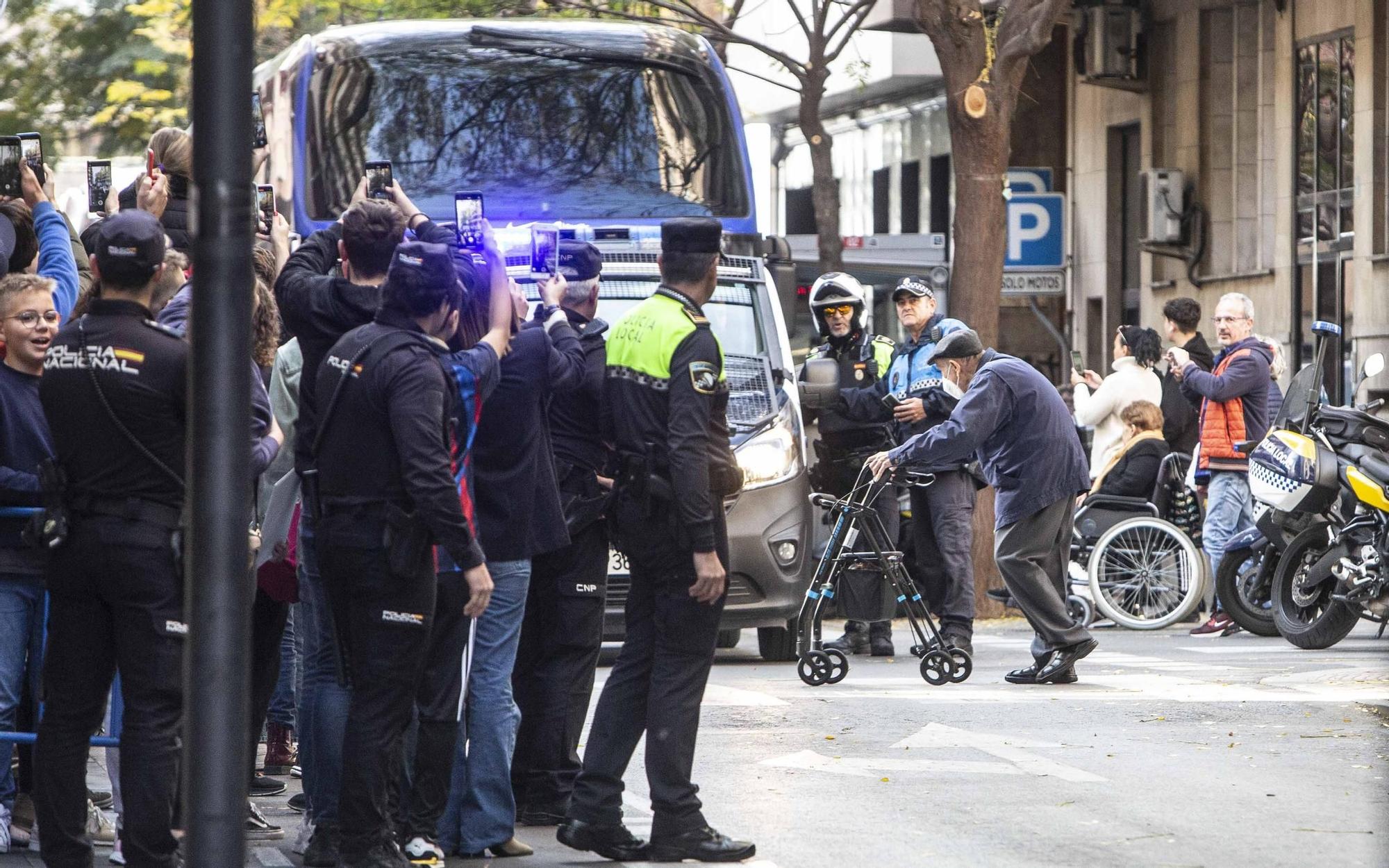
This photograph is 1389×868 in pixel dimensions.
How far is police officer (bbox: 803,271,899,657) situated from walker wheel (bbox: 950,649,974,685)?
146cm

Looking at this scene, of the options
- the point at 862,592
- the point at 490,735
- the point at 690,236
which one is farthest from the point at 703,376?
the point at 862,592

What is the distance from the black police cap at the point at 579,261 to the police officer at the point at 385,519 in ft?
4.60

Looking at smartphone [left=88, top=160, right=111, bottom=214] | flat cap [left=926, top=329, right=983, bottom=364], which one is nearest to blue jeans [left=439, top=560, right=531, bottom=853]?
smartphone [left=88, top=160, right=111, bottom=214]

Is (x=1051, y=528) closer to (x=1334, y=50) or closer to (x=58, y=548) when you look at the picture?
(x=58, y=548)

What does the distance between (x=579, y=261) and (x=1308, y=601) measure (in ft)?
20.5

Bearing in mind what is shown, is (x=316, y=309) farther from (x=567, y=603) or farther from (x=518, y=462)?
(x=567, y=603)

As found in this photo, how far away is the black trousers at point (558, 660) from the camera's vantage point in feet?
23.4

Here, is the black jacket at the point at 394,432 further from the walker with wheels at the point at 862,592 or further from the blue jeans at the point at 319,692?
the walker with wheels at the point at 862,592

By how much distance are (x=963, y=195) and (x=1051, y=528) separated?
5.77 meters

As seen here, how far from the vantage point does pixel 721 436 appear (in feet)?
22.4

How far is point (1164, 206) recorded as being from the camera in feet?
78.6

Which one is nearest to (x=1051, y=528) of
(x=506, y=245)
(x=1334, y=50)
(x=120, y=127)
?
(x=506, y=245)

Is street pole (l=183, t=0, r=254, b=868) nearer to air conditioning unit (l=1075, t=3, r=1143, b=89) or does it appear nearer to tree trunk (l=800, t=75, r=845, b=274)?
tree trunk (l=800, t=75, r=845, b=274)

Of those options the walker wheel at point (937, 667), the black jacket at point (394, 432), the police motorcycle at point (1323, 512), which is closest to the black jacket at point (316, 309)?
the black jacket at point (394, 432)
